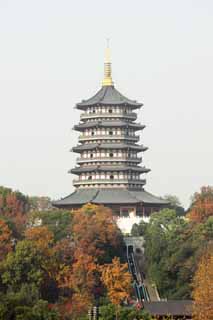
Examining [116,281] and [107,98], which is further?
[107,98]

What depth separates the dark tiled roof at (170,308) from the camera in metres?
58.6

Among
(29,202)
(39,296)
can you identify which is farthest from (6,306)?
(29,202)

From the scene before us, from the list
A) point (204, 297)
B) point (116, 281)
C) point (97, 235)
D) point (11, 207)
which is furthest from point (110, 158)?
point (204, 297)

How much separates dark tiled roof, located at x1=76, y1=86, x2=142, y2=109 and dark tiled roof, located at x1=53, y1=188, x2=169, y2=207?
231 inches

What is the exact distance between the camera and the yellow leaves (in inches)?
2470

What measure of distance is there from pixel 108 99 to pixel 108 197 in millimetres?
7029

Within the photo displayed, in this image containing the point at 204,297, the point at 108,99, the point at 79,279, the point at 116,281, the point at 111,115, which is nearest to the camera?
the point at 204,297

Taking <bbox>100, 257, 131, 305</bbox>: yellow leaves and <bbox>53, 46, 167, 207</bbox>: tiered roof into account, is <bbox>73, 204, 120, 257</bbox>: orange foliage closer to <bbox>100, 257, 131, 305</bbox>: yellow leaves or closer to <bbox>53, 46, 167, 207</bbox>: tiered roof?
<bbox>100, 257, 131, 305</bbox>: yellow leaves

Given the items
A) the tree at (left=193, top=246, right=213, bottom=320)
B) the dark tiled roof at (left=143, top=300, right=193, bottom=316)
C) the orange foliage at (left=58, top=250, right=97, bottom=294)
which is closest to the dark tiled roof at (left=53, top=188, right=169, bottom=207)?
the orange foliage at (left=58, top=250, right=97, bottom=294)

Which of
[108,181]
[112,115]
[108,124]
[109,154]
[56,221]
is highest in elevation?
[112,115]

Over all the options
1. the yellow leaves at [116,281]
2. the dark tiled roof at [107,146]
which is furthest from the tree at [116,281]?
the dark tiled roof at [107,146]

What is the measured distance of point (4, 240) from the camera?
2532 inches

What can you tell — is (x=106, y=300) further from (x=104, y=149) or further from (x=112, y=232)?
(x=104, y=149)

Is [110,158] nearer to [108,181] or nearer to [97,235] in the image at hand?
[108,181]
